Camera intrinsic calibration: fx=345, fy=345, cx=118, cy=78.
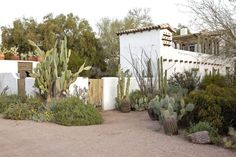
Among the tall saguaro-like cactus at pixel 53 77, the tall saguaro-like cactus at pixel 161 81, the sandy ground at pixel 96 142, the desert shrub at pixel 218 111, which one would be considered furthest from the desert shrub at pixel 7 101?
the desert shrub at pixel 218 111

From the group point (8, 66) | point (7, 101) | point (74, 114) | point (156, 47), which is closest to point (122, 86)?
point (156, 47)

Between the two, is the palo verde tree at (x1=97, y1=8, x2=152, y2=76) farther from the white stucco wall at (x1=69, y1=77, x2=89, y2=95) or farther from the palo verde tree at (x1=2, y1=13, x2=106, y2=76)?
the white stucco wall at (x1=69, y1=77, x2=89, y2=95)

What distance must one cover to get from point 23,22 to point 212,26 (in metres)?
24.8

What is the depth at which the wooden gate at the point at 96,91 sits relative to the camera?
648 inches

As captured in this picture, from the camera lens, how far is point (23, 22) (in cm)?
3206

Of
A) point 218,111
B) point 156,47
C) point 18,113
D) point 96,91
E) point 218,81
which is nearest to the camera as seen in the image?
point 218,111

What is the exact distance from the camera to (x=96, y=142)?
28.3ft

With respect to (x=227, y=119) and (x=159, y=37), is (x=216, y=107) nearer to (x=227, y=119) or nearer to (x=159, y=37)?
(x=227, y=119)

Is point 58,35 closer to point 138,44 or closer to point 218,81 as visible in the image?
point 138,44

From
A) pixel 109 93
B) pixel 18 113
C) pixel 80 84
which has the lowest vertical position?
pixel 18 113

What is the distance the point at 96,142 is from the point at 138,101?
25.1 feet

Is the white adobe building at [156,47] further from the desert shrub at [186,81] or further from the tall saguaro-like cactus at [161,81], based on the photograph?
the tall saguaro-like cactus at [161,81]

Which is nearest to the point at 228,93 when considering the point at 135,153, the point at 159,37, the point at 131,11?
the point at 135,153

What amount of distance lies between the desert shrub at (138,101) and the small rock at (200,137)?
23.5 feet
